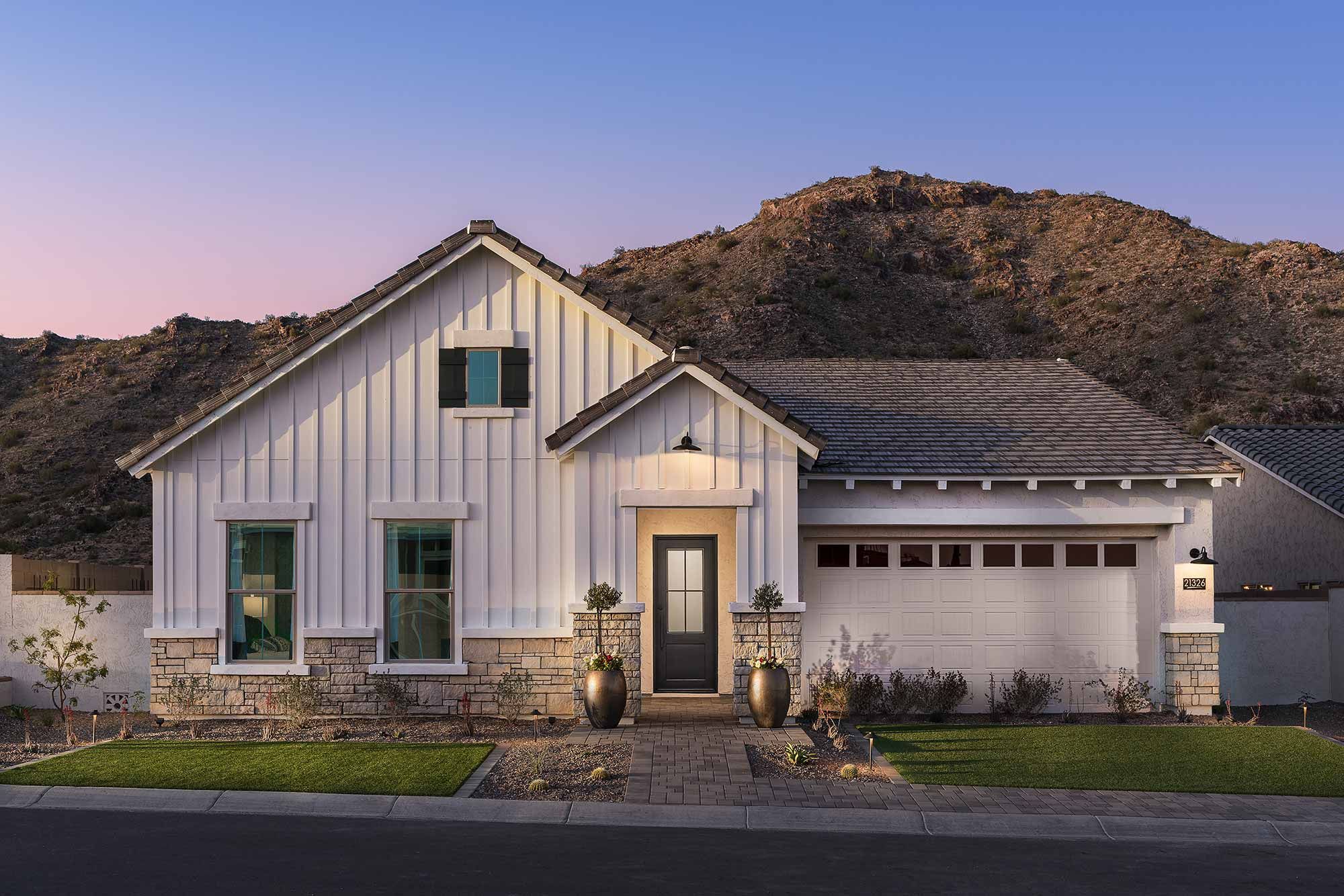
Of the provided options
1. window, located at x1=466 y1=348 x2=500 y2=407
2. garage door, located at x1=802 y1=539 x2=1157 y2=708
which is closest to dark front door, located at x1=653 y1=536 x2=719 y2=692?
garage door, located at x1=802 y1=539 x2=1157 y2=708

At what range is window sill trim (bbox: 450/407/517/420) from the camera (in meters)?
15.5

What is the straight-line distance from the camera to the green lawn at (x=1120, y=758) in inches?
448

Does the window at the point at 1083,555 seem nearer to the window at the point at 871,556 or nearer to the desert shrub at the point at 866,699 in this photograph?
the window at the point at 871,556

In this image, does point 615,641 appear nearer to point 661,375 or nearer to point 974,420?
point 661,375

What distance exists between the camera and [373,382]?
1562cm

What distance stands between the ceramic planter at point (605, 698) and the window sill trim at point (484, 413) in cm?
351

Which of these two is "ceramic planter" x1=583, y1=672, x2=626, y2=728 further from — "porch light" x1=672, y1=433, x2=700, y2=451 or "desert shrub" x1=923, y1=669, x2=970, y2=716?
"desert shrub" x1=923, y1=669, x2=970, y2=716

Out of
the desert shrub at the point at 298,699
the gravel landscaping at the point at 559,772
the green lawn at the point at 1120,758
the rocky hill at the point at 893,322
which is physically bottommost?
the green lawn at the point at 1120,758

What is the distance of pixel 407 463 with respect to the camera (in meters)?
15.5

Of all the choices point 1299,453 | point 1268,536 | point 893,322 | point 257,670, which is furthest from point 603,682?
point 893,322

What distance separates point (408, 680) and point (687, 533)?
409 centimetres

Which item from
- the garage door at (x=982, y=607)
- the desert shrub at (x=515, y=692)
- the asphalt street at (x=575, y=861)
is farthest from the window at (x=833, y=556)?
the asphalt street at (x=575, y=861)

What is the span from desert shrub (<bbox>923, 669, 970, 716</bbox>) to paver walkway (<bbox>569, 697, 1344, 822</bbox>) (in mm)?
4321

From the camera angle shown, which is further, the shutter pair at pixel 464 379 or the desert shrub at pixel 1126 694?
the desert shrub at pixel 1126 694
